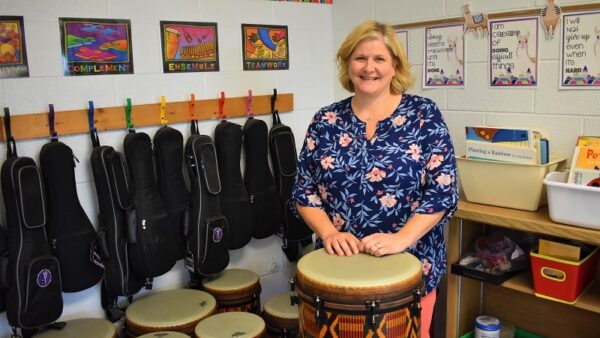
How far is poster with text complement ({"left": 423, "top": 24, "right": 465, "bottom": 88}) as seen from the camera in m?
2.48

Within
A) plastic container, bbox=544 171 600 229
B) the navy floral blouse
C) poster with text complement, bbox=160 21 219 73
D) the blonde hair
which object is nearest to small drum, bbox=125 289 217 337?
the navy floral blouse

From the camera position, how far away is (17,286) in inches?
77.0

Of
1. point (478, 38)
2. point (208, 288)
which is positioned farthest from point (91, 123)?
point (478, 38)

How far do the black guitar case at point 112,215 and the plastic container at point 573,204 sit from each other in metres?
1.51

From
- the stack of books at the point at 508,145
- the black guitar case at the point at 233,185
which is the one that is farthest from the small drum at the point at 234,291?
the stack of books at the point at 508,145

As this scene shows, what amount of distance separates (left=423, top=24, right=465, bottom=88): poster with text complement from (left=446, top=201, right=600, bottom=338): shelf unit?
23.0 inches

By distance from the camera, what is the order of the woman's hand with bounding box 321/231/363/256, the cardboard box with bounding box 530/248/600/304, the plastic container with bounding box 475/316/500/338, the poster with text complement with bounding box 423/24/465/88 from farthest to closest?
1. the poster with text complement with bounding box 423/24/465/88
2. the plastic container with bounding box 475/316/500/338
3. the cardboard box with bounding box 530/248/600/304
4. the woman's hand with bounding box 321/231/363/256

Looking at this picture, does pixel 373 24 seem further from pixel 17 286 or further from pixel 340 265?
pixel 17 286

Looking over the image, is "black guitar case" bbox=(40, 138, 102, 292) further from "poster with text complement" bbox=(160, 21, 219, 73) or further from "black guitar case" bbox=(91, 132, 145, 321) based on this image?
"poster with text complement" bbox=(160, 21, 219, 73)

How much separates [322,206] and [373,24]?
596mm

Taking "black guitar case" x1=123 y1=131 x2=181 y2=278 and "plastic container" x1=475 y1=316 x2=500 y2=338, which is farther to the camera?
"plastic container" x1=475 y1=316 x2=500 y2=338

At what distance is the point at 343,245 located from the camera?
1681mm

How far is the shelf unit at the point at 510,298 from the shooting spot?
2.06 metres

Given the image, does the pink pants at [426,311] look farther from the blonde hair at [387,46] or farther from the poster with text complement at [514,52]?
the poster with text complement at [514,52]
